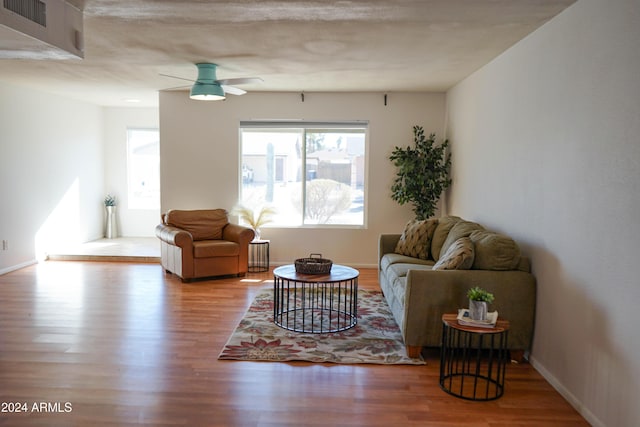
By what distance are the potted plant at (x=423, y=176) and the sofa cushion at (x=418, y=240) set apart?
1.15 metres

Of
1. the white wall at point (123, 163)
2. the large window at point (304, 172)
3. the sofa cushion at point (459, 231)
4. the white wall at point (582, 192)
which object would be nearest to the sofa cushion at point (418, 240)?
the sofa cushion at point (459, 231)

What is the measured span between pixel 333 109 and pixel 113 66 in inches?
115

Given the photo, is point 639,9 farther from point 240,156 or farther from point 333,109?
point 240,156

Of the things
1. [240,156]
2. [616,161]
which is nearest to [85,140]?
[240,156]

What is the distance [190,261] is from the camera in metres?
5.88

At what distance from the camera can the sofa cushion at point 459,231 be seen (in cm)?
431

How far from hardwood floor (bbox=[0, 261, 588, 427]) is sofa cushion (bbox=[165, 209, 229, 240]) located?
1.74 meters

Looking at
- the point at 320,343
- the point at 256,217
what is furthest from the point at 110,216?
the point at 320,343

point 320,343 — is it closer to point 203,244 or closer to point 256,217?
point 203,244

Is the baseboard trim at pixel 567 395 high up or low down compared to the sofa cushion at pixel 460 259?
down

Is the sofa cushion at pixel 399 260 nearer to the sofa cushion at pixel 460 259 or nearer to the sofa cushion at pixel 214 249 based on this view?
the sofa cushion at pixel 460 259

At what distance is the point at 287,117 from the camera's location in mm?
6887

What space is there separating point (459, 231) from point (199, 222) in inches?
135

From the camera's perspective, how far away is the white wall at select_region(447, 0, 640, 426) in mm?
2432
